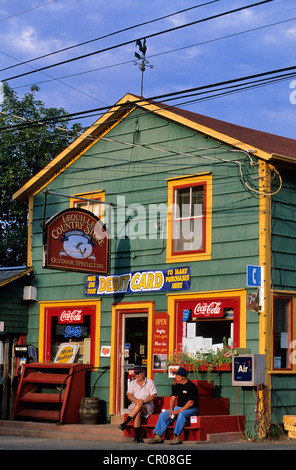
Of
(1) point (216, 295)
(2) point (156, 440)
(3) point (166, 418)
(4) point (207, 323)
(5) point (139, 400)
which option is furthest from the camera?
(4) point (207, 323)

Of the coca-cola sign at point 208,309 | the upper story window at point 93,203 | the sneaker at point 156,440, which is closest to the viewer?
the sneaker at point 156,440

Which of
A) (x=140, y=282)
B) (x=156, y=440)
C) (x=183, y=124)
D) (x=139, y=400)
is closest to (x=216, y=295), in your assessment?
(x=140, y=282)

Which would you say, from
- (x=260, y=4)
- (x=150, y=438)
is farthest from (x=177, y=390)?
(x=260, y=4)

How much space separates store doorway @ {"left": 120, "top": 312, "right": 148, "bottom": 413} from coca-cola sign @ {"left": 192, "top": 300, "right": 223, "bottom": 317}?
159cm

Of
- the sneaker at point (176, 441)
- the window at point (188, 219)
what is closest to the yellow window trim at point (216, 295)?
the window at point (188, 219)

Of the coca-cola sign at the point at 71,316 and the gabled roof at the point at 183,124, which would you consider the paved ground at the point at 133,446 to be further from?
the gabled roof at the point at 183,124

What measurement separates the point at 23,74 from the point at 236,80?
5.76m

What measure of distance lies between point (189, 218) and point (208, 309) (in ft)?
7.29

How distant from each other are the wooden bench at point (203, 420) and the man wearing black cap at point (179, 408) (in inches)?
7.1

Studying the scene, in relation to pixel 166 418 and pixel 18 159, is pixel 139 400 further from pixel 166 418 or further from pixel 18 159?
pixel 18 159

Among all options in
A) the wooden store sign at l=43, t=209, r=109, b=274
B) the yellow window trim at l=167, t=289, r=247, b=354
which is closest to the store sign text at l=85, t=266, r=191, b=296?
the yellow window trim at l=167, t=289, r=247, b=354

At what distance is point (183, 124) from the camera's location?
19.3 meters

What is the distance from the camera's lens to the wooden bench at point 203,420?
15.9m

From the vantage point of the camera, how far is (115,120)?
20922 millimetres
